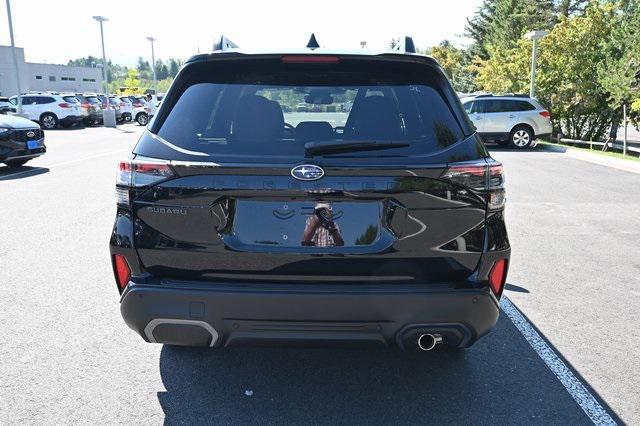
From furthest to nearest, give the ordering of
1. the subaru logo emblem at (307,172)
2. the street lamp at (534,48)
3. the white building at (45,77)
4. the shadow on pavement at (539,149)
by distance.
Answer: the white building at (45,77)
the street lamp at (534,48)
the shadow on pavement at (539,149)
the subaru logo emblem at (307,172)

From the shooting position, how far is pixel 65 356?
138 inches

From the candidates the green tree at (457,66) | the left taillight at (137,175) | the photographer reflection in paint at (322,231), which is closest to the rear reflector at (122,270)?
the left taillight at (137,175)

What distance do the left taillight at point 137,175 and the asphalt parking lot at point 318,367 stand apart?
117 cm

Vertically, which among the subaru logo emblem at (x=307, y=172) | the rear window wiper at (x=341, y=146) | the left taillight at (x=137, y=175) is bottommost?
the left taillight at (x=137, y=175)

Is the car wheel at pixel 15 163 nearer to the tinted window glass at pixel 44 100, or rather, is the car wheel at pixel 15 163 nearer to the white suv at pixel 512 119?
the white suv at pixel 512 119

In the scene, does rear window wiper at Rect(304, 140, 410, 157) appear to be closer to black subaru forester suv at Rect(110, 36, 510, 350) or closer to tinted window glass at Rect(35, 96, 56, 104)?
black subaru forester suv at Rect(110, 36, 510, 350)

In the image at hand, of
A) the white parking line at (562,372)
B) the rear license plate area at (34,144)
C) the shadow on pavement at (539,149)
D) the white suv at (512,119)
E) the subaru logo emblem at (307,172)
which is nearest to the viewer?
the subaru logo emblem at (307,172)

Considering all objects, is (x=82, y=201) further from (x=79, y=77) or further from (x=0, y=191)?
(x=79, y=77)

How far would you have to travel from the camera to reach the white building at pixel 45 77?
243 feet

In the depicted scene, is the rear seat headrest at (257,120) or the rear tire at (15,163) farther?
the rear tire at (15,163)

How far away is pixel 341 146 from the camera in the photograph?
2545mm

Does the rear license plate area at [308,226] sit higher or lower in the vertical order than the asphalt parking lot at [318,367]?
higher

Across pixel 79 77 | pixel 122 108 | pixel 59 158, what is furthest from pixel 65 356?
pixel 79 77

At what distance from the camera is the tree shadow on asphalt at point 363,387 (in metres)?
2.88
